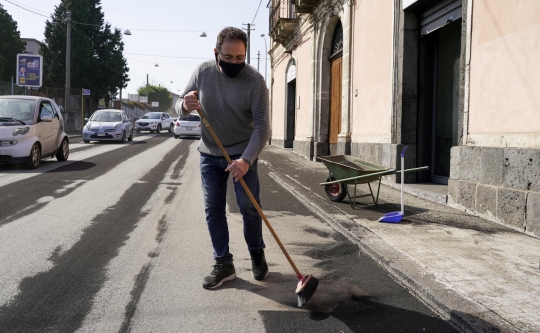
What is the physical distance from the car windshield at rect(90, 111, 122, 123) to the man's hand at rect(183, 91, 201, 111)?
20.3 meters

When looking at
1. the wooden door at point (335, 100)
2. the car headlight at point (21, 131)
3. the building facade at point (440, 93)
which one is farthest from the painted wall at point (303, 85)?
the car headlight at point (21, 131)

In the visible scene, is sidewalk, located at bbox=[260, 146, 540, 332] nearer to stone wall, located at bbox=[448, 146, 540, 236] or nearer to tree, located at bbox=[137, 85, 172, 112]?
stone wall, located at bbox=[448, 146, 540, 236]

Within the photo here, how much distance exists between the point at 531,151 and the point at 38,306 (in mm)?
5249

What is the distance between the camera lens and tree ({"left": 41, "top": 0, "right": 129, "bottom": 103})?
169 feet

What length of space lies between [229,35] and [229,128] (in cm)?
70

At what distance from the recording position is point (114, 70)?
2100 inches

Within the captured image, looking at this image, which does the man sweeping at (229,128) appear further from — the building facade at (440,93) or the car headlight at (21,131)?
the car headlight at (21,131)

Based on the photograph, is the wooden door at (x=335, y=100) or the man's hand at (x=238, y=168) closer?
the man's hand at (x=238, y=168)

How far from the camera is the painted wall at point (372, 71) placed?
11062mm

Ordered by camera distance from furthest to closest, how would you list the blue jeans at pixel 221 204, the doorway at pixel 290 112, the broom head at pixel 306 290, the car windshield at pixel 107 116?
the doorway at pixel 290 112 → the car windshield at pixel 107 116 → the blue jeans at pixel 221 204 → the broom head at pixel 306 290

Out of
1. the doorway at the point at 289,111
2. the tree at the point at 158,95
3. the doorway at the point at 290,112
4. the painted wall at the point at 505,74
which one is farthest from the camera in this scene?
the tree at the point at 158,95

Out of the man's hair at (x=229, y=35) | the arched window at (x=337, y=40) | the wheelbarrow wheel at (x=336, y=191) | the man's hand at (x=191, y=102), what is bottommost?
→ the wheelbarrow wheel at (x=336, y=191)

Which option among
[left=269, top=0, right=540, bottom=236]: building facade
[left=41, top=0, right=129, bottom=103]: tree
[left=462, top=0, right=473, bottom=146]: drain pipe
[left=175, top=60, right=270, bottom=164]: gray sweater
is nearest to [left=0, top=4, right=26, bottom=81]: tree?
[left=41, top=0, right=129, bottom=103]: tree

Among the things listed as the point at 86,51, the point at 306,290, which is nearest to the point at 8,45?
the point at 86,51
